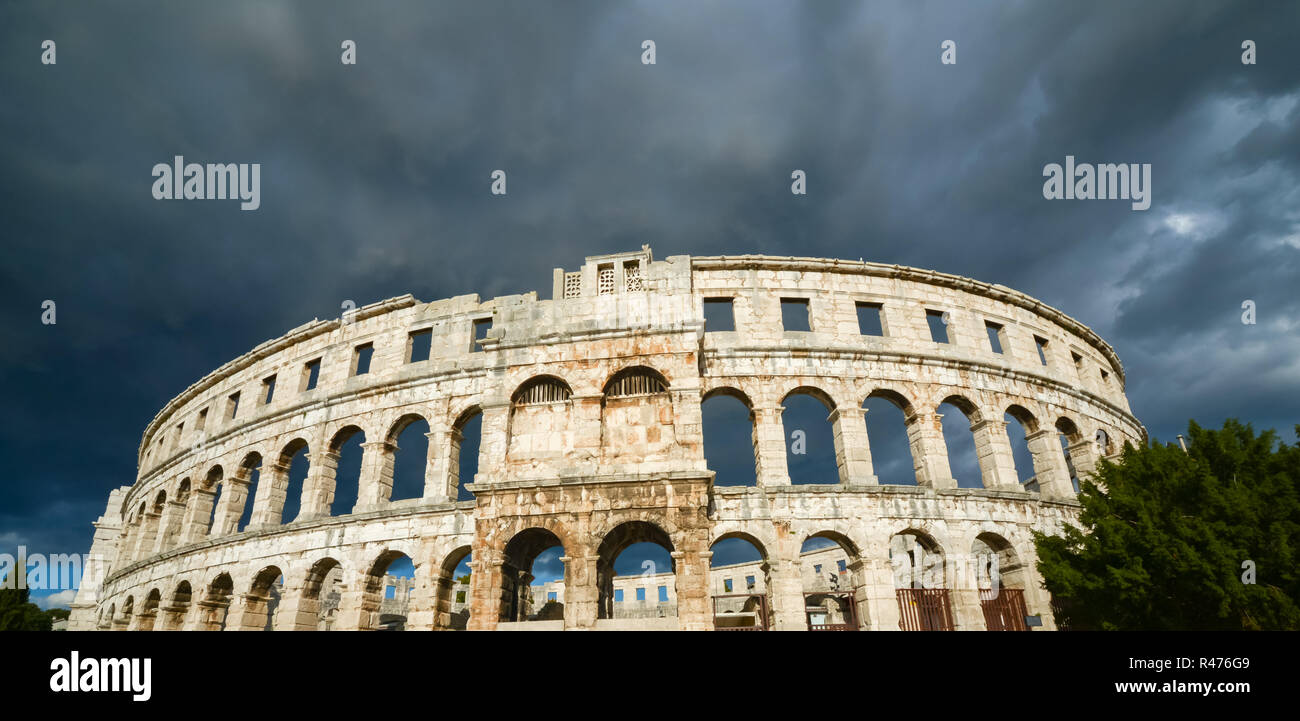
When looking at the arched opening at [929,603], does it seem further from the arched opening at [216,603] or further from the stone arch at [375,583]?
the arched opening at [216,603]

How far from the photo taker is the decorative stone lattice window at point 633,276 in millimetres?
16516

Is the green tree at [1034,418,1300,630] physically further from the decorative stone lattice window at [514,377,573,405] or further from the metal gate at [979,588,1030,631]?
the decorative stone lattice window at [514,377,573,405]

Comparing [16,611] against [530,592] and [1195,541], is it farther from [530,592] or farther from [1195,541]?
[1195,541]

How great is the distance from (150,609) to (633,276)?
26.0 metres

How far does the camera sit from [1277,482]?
526 inches

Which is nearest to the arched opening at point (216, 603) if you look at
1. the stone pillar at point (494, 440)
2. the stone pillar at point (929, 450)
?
the stone pillar at point (494, 440)

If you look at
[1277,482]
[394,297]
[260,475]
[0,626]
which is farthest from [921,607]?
[0,626]

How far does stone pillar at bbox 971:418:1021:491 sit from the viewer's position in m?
19.6

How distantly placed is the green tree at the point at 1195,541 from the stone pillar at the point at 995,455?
155 inches

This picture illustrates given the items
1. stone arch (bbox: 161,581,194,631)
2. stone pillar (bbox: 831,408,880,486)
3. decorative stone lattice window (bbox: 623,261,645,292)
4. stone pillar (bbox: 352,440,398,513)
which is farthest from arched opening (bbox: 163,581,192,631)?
stone pillar (bbox: 831,408,880,486)

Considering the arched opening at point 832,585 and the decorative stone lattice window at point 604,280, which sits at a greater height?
the decorative stone lattice window at point 604,280

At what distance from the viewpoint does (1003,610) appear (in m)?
17.4

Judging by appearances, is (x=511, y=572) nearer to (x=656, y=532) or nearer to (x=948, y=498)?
(x=656, y=532)
